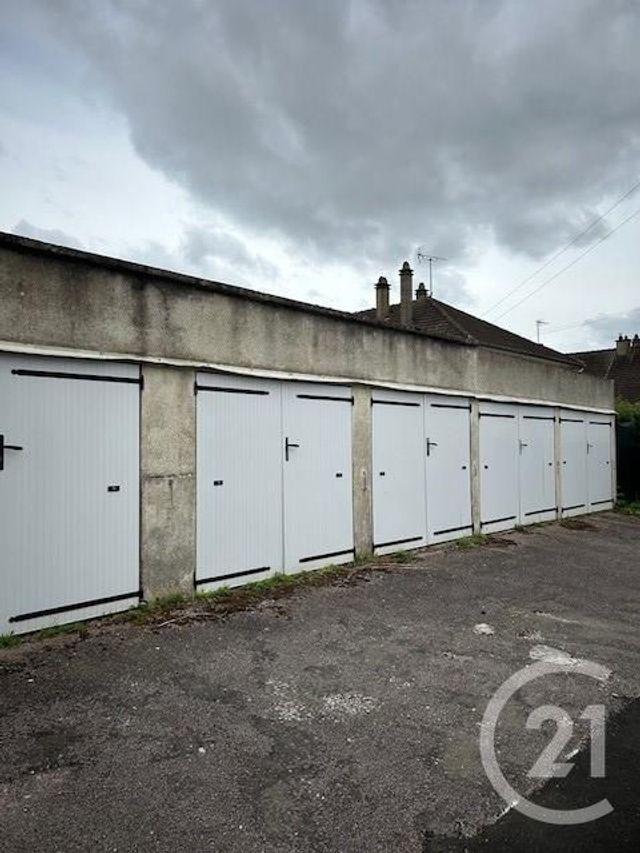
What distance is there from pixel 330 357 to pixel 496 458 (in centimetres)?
452

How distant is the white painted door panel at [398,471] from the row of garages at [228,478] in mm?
23

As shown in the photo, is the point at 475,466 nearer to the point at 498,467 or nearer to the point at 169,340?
the point at 498,467

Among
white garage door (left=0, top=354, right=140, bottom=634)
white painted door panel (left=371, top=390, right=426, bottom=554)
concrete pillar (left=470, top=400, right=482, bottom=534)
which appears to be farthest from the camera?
concrete pillar (left=470, top=400, right=482, bottom=534)

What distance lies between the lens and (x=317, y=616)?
5383mm

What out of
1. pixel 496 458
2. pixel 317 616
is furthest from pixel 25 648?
pixel 496 458

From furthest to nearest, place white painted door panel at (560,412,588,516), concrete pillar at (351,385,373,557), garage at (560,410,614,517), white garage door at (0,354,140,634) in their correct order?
garage at (560,410,614,517)
white painted door panel at (560,412,588,516)
concrete pillar at (351,385,373,557)
white garage door at (0,354,140,634)

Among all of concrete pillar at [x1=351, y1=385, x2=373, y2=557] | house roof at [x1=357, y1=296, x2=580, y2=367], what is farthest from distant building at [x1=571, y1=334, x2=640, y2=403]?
concrete pillar at [x1=351, y1=385, x2=373, y2=557]

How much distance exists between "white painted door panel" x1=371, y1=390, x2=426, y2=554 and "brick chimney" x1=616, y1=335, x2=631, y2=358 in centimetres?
2419

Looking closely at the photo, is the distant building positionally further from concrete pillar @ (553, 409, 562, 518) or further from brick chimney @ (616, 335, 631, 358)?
concrete pillar @ (553, 409, 562, 518)

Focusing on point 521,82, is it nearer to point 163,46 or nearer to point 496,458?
point 163,46

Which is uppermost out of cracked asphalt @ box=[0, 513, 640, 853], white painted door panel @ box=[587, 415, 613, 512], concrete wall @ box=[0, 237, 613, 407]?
concrete wall @ box=[0, 237, 613, 407]

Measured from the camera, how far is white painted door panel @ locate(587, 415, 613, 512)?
1342 cm

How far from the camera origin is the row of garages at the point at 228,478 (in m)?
4.77

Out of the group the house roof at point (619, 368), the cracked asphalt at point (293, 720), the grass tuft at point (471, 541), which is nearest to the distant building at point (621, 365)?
the house roof at point (619, 368)
